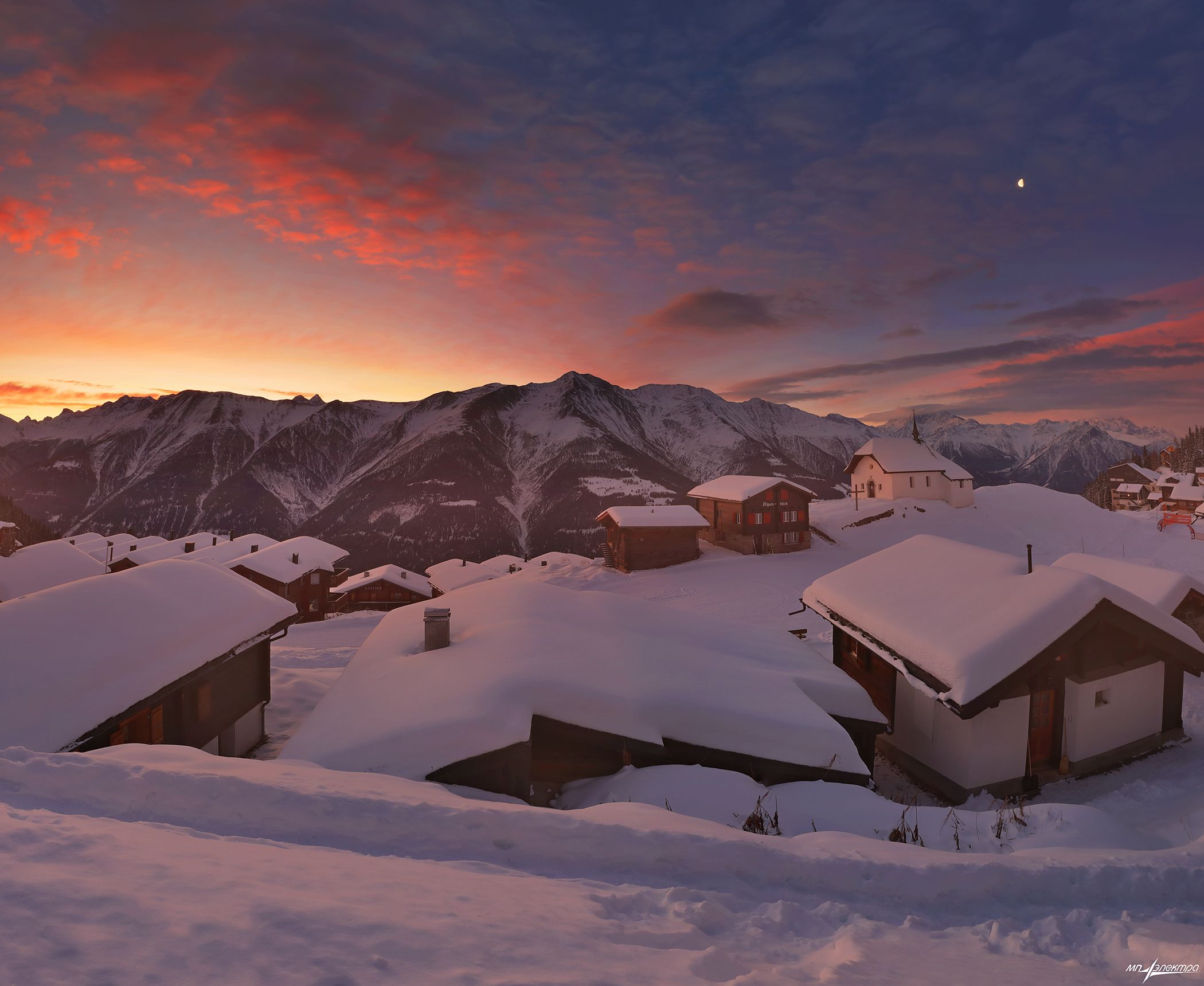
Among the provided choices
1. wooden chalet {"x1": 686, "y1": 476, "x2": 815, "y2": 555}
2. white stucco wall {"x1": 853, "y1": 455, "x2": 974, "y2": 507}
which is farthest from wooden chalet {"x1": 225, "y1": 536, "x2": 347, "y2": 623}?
white stucco wall {"x1": 853, "y1": 455, "x2": 974, "y2": 507}

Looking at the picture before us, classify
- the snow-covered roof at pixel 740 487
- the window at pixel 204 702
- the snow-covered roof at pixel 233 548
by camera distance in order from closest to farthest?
the window at pixel 204 702, the snow-covered roof at pixel 740 487, the snow-covered roof at pixel 233 548

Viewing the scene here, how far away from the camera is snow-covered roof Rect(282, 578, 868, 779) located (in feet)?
30.8

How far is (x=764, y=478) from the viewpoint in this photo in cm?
4491

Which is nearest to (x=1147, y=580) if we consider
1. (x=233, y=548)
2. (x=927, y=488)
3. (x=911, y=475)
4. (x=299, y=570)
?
(x=911, y=475)

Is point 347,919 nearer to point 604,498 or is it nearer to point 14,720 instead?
point 14,720

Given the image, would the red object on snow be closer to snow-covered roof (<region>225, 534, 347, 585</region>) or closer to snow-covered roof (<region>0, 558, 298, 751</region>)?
snow-covered roof (<region>0, 558, 298, 751</region>)

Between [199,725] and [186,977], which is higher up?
[186,977]

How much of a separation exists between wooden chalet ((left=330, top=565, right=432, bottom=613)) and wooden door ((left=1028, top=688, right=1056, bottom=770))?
5563 centimetres

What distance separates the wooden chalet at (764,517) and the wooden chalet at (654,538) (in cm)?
293

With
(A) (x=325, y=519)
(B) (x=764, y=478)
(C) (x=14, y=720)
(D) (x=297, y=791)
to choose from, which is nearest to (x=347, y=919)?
(D) (x=297, y=791)

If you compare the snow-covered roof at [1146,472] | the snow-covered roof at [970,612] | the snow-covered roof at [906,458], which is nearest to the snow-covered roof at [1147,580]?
the snow-covered roof at [970,612]

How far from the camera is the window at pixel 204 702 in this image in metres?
13.1

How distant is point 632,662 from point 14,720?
10.0 metres

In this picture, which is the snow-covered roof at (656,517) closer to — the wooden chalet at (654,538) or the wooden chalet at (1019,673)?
the wooden chalet at (654,538)
